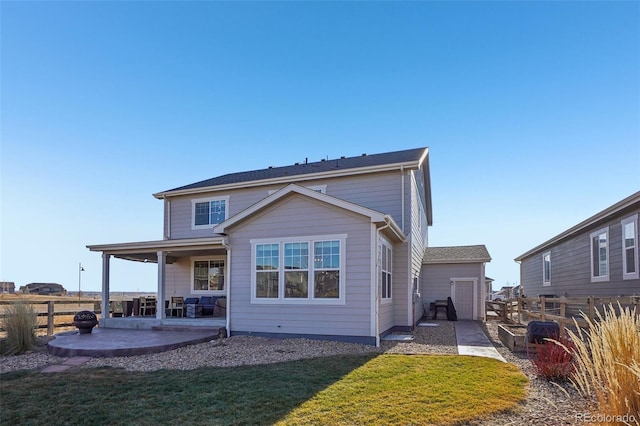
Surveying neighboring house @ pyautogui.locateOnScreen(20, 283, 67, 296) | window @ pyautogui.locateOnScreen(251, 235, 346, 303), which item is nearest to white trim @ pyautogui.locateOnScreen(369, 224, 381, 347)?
window @ pyautogui.locateOnScreen(251, 235, 346, 303)

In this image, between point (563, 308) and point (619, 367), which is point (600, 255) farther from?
point (619, 367)

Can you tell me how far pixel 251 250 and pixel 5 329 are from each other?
6.35 m

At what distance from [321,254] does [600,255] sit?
8.62 metres

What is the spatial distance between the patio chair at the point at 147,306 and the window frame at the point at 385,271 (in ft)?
31.7

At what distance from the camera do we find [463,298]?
59.3ft

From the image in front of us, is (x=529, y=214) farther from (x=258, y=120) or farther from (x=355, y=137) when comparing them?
(x=258, y=120)

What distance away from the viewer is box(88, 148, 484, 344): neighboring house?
34.0 ft

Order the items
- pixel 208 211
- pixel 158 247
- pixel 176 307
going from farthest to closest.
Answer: pixel 208 211, pixel 176 307, pixel 158 247

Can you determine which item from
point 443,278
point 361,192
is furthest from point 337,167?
point 443,278

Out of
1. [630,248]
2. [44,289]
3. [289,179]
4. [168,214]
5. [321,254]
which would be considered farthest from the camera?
[44,289]

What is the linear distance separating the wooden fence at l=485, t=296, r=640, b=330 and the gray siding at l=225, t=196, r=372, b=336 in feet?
14.9

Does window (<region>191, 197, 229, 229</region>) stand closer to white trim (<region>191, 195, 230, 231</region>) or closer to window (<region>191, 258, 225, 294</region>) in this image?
white trim (<region>191, 195, 230, 231</region>)

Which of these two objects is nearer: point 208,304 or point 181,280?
point 208,304

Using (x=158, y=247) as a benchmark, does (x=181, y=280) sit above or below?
below
